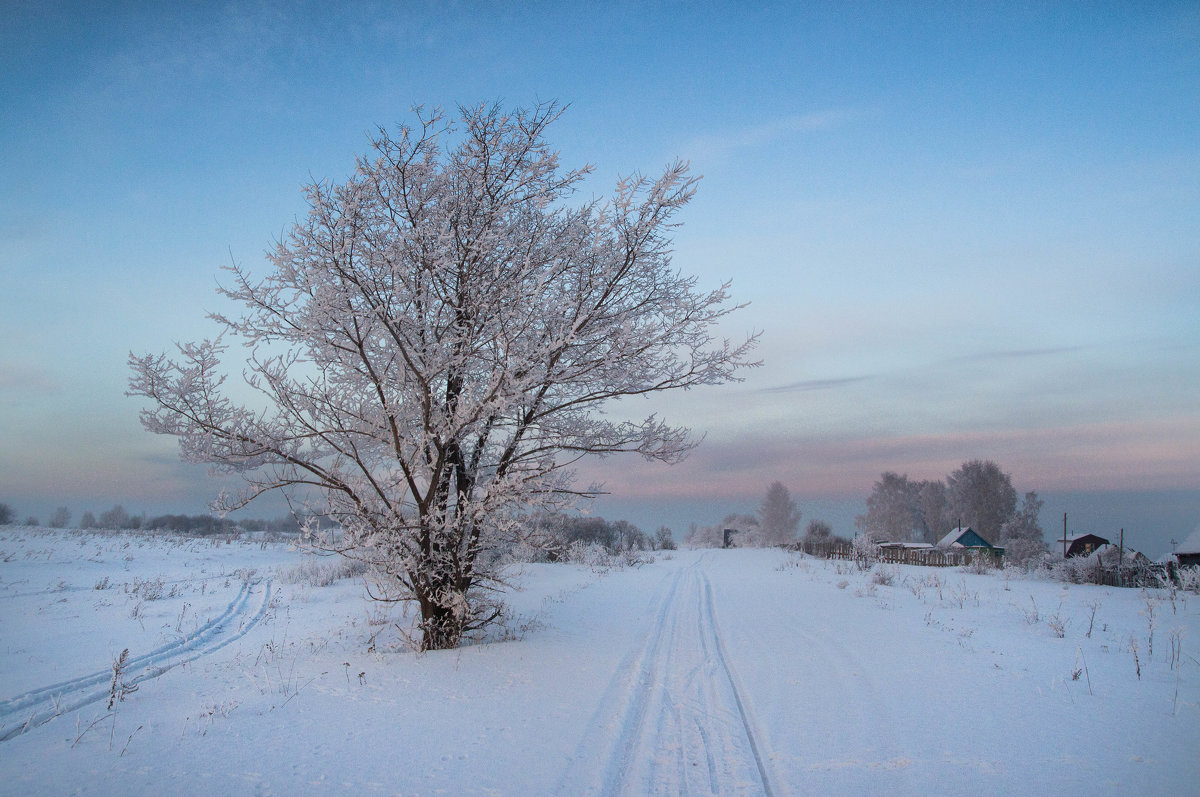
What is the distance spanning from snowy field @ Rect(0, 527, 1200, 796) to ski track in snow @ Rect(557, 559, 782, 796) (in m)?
0.02

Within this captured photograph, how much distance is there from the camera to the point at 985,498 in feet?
210

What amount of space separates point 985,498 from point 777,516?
91.8ft

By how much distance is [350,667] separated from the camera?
624cm

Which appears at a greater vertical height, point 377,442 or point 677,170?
point 677,170

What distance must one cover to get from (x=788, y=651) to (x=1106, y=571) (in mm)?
17779

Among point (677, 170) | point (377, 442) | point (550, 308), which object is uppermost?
Result: point (677, 170)

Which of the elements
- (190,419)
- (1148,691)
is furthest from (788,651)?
(190,419)

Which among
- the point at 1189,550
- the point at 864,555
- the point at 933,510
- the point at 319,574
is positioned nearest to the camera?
the point at 319,574

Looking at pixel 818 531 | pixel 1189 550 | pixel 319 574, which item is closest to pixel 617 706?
pixel 319 574

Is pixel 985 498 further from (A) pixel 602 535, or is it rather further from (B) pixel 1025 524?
(A) pixel 602 535

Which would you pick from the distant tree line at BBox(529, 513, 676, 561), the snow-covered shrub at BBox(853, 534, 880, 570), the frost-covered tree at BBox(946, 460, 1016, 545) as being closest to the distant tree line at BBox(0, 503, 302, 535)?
the distant tree line at BBox(529, 513, 676, 561)

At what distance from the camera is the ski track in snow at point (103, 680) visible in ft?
17.1

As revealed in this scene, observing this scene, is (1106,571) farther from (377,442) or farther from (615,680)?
(377,442)

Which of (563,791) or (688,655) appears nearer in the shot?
(563,791)
